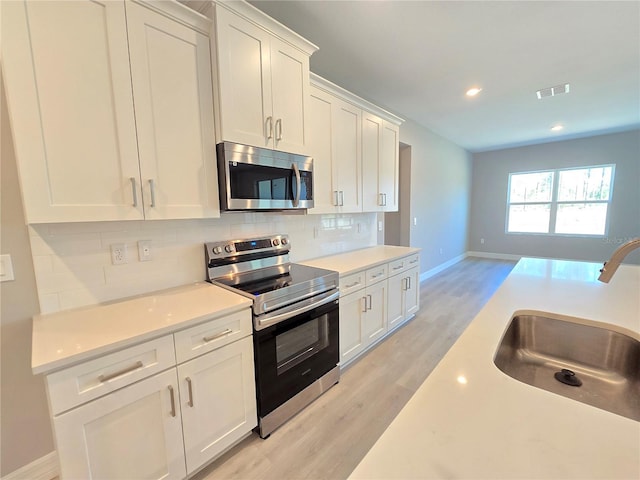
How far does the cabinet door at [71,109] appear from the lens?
111 centimetres

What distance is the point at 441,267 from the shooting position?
18.7 ft

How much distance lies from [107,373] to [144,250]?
0.77 metres

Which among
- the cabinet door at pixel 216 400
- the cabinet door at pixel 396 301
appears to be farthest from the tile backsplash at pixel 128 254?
the cabinet door at pixel 396 301

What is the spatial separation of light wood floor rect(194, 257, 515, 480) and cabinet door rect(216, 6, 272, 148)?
1.86 m

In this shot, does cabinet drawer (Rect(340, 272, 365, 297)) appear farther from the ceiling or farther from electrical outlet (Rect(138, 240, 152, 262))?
the ceiling

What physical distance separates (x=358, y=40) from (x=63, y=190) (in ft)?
7.53

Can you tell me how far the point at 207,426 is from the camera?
143 cm

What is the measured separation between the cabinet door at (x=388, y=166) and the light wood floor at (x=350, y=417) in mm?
1519

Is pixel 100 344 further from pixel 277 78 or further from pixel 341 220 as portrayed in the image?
pixel 341 220

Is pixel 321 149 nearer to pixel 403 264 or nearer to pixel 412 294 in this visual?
pixel 403 264

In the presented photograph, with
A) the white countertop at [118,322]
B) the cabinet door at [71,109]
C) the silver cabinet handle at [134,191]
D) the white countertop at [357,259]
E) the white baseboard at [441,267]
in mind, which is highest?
the cabinet door at [71,109]

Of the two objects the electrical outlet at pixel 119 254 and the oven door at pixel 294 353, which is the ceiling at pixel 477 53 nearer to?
the electrical outlet at pixel 119 254

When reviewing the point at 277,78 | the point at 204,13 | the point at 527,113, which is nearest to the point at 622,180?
the point at 527,113

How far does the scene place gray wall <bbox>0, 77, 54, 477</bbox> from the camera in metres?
1.32
